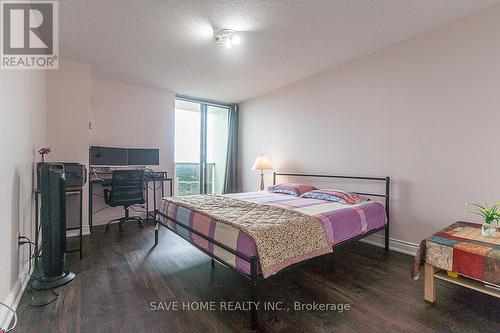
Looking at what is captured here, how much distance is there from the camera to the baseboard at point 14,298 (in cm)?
155

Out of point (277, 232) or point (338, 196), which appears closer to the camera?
point (277, 232)

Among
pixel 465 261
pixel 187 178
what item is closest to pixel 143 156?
pixel 187 178

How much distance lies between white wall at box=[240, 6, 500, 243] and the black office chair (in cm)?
281

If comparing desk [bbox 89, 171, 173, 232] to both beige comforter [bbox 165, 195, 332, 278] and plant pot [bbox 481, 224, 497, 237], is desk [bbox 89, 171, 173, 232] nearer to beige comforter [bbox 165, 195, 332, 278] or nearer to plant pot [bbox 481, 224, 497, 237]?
beige comforter [bbox 165, 195, 332, 278]

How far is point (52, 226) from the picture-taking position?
2.12 m

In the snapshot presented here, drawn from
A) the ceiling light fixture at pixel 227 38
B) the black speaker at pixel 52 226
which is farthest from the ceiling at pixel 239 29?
the black speaker at pixel 52 226

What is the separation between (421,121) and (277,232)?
225cm

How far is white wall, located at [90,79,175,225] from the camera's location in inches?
162

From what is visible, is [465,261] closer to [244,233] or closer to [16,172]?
[244,233]

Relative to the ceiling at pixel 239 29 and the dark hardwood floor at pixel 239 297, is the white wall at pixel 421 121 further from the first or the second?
the dark hardwood floor at pixel 239 297

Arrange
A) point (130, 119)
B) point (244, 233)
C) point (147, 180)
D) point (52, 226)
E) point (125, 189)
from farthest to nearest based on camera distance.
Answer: point (130, 119) < point (147, 180) < point (125, 189) < point (52, 226) < point (244, 233)

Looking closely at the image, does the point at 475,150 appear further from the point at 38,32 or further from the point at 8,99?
the point at 38,32

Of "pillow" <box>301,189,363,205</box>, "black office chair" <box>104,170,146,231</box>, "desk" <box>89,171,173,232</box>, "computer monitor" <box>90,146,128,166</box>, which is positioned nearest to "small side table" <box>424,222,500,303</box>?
"pillow" <box>301,189,363,205</box>

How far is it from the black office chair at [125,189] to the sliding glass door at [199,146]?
4.37ft
